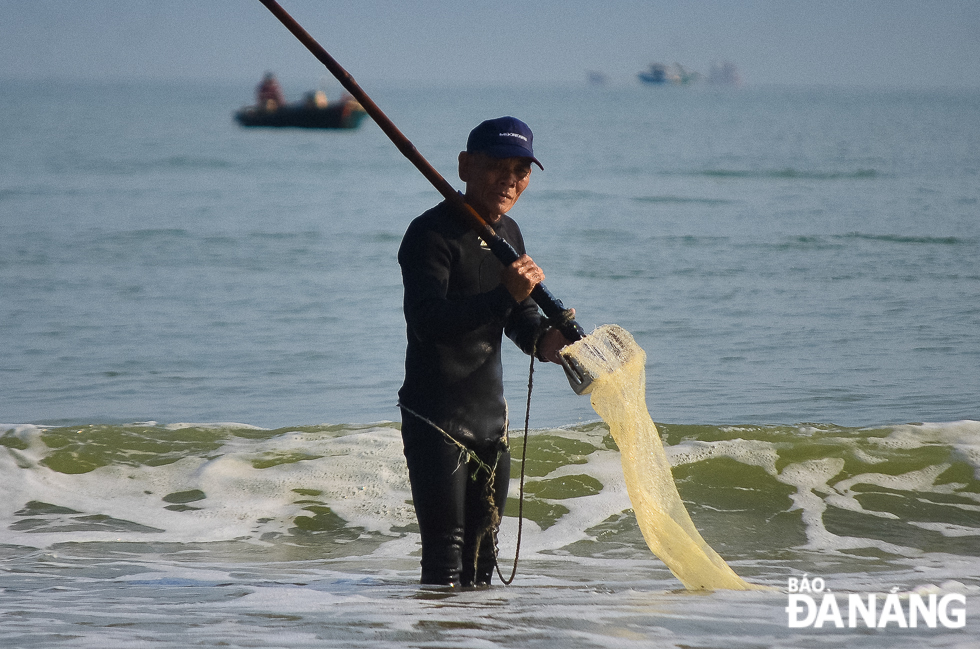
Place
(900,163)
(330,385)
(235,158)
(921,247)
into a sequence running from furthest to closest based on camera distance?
(235,158) → (900,163) → (921,247) → (330,385)

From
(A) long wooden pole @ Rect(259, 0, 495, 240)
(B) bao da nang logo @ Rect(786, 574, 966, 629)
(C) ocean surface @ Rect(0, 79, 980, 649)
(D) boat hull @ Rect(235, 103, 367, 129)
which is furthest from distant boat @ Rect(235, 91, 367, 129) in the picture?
(B) bao da nang logo @ Rect(786, 574, 966, 629)

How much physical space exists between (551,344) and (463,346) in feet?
1.02

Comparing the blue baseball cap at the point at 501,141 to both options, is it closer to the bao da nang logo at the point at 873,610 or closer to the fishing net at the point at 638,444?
the fishing net at the point at 638,444

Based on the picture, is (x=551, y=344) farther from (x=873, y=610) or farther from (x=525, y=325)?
(x=873, y=610)

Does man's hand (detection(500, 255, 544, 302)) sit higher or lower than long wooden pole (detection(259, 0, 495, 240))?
lower

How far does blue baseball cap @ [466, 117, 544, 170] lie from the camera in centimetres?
341

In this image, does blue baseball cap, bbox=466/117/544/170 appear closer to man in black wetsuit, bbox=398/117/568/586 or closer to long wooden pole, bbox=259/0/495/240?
man in black wetsuit, bbox=398/117/568/586

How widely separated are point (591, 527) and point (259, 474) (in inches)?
90.3

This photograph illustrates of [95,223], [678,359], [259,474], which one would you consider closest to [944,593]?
[259,474]

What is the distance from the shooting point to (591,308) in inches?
517

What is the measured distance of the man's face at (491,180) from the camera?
137 inches

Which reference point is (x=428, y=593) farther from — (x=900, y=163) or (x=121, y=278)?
(x=900, y=163)

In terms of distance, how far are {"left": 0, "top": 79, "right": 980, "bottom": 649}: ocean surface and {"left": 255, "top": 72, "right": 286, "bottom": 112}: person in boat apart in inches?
1890

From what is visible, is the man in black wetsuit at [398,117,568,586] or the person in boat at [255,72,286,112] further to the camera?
the person in boat at [255,72,286,112]
